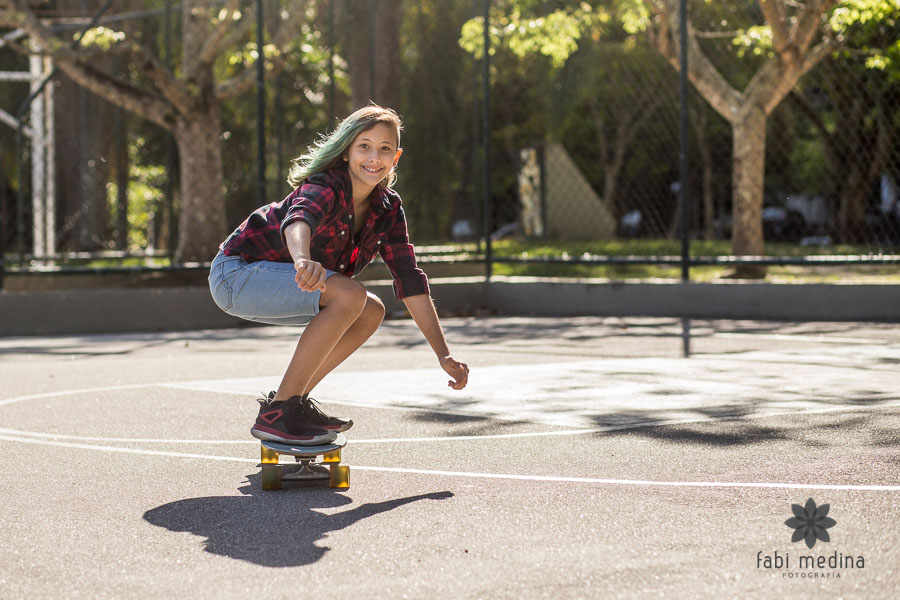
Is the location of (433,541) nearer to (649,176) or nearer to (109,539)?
(109,539)

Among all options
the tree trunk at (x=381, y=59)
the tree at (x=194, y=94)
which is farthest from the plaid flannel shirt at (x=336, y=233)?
the tree trunk at (x=381, y=59)

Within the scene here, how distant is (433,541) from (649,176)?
45.8 feet

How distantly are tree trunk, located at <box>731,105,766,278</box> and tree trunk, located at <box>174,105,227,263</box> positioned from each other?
19.6ft

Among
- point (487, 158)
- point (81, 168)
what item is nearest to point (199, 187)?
point (487, 158)

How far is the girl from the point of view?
15.2 ft

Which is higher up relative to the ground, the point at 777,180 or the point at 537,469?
the point at 777,180

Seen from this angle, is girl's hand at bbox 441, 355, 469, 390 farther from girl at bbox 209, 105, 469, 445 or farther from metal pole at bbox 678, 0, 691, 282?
metal pole at bbox 678, 0, 691, 282

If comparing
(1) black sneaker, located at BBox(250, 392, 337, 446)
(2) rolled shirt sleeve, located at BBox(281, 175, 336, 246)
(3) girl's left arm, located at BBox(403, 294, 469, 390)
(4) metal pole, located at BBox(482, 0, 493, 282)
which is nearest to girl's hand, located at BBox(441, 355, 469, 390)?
(3) girl's left arm, located at BBox(403, 294, 469, 390)

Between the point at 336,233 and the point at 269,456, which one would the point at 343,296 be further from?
the point at 269,456

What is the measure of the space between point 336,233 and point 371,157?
0.32m

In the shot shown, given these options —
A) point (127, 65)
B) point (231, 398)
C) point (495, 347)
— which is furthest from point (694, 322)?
point (127, 65)

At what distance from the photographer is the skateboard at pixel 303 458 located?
459 centimetres

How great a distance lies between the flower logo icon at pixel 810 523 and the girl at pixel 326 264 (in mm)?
1312

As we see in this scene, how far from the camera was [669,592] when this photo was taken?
321cm
